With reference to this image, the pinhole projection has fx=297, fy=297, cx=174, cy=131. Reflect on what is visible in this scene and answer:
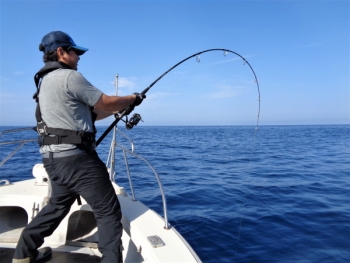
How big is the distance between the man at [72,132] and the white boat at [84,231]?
387 millimetres

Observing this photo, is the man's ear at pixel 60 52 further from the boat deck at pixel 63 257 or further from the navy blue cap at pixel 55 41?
the boat deck at pixel 63 257

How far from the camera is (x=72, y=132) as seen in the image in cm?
204

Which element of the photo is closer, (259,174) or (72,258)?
(72,258)

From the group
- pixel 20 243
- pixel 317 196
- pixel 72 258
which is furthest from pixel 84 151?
pixel 317 196

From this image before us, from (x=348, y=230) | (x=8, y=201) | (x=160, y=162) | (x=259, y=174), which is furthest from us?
(x=160, y=162)

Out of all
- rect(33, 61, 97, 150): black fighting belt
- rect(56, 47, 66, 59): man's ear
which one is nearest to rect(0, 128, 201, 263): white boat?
rect(33, 61, 97, 150): black fighting belt

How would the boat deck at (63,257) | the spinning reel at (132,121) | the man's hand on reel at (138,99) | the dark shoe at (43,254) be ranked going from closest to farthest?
the man's hand on reel at (138,99) < the dark shoe at (43,254) < the boat deck at (63,257) < the spinning reel at (132,121)

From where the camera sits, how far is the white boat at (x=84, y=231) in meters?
2.36

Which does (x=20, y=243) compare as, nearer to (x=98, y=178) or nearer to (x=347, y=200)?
(x=98, y=178)

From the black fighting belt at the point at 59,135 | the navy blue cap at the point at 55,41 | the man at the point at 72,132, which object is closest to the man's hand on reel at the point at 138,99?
the man at the point at 72,132

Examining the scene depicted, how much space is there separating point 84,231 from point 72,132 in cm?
174

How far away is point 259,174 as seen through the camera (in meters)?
8.80

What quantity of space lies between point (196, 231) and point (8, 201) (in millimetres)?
2643

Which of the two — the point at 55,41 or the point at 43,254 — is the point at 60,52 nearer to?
the point at 55,41
